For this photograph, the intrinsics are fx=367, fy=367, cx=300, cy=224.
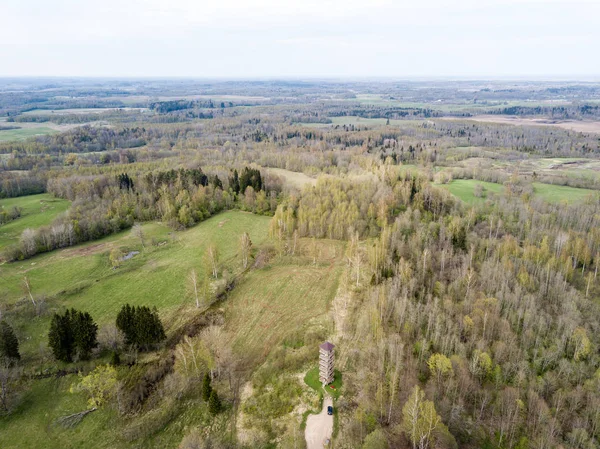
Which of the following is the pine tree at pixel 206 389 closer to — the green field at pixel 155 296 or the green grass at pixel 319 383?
the green field at pixel 155 296

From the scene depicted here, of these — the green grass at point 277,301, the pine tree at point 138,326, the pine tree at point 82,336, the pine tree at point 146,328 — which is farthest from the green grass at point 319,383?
the pine tree at point 82,336

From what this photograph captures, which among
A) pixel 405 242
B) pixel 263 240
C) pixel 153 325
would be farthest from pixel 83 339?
pixel 405 242

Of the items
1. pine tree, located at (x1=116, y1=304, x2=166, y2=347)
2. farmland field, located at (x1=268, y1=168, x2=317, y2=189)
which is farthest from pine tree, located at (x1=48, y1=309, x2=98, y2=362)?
farmland field, located at (x1=268, y1=168, x2=317, y2=189)

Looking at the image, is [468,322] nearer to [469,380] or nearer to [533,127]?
[469,380]

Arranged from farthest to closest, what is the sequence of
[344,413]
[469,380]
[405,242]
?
[405,242], [469,380], [344,413]

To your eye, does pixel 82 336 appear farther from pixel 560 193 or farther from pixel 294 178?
pixel 560 193

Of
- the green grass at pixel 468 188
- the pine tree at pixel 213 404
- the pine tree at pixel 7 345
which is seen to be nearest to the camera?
the pine tree at pixel 213 404
